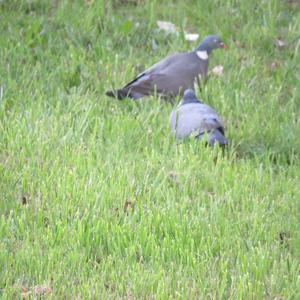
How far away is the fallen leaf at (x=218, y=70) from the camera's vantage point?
23.4 ft

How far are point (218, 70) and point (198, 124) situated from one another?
1505 mm

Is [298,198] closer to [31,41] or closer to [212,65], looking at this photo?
[212,65]

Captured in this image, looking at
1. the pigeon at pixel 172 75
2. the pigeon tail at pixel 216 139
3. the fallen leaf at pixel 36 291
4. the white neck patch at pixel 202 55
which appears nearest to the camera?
the fallen leaf at pixel 36 291

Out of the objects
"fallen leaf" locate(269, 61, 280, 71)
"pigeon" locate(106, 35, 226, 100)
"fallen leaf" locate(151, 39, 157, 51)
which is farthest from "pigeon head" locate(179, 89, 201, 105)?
"fallen leaf" locate(151, 39, 157, 51)

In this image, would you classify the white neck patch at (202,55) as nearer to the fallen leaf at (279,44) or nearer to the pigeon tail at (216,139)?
the fallen leaf at (279,44)

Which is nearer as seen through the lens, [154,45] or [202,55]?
[202,55]

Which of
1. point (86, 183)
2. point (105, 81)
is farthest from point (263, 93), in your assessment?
point (86, 183)

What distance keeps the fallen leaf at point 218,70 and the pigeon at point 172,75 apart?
15 cm

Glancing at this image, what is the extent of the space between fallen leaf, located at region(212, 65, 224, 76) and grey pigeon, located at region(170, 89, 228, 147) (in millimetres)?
1170

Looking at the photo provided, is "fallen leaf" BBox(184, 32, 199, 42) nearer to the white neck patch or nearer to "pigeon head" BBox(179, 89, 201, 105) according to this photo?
the white neck patch

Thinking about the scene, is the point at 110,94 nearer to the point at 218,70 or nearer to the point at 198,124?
the point at 198,124

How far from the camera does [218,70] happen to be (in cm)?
720

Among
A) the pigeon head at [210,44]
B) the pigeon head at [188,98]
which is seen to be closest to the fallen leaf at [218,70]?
the pigeon head at [210,44]

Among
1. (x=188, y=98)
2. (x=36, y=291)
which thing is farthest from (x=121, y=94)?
(x=36, y=291)
